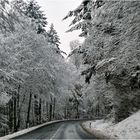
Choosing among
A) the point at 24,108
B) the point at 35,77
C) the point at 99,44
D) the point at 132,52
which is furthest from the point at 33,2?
the point at 132,52

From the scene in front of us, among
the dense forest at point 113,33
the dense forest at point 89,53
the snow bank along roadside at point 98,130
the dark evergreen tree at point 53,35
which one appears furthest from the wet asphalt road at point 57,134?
the dark evergreen tree at point 53,35

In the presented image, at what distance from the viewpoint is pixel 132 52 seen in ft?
38.0

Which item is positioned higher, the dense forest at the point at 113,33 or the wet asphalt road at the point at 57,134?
the dense forest at the point at 113,33

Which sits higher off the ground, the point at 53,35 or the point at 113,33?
the point at 53,35

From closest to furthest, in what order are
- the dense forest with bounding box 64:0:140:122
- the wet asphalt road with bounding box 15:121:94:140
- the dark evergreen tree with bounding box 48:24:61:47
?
the dense forest with bounding box 64:0:140:122 → the wet asphalt road with bounding box 15:121:94:140 → the dark evergreen tree with bounding box 48:24:61:47

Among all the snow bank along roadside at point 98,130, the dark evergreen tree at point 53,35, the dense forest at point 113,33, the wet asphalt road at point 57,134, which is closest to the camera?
the dense forest at point 113,33

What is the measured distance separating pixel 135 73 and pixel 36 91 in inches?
839

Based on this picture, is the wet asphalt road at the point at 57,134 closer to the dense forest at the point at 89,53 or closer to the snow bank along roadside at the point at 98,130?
the snow bank along roadside at the point at 98,130

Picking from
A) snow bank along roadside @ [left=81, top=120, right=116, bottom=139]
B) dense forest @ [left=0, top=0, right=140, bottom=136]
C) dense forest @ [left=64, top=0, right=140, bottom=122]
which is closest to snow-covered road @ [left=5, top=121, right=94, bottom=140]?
snow bank along roadside @ [left=81, top=120, right=116, bottom=139]

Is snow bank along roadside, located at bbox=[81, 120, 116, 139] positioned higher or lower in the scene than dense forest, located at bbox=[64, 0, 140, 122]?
lower

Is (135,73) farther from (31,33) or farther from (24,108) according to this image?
(24,108)

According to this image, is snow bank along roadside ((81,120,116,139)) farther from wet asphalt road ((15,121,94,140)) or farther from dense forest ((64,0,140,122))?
dense forest ((64,0,140,122))

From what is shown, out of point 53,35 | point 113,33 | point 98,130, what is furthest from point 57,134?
point 53,35

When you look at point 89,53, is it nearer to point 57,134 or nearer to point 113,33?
point 113,33
